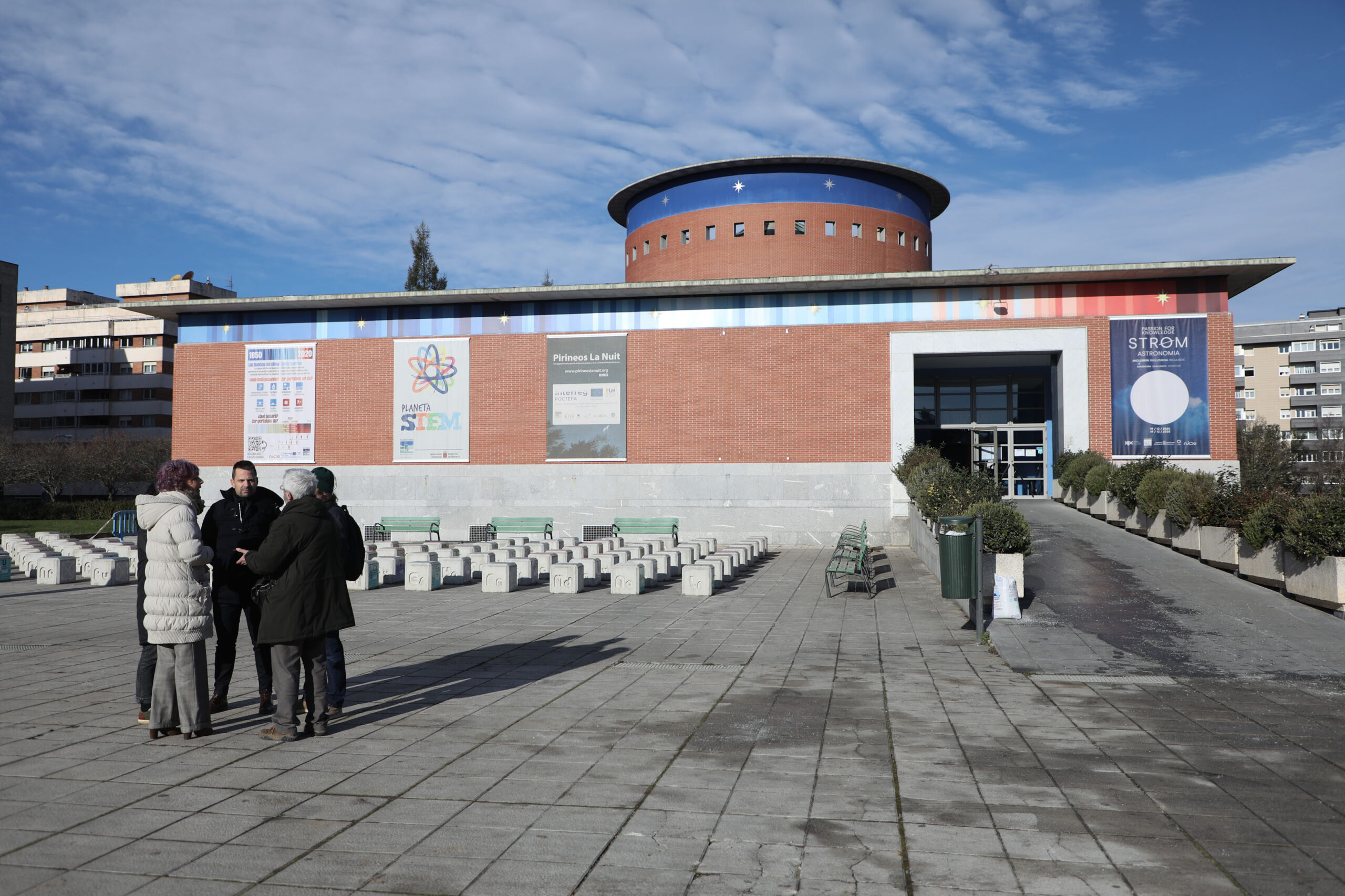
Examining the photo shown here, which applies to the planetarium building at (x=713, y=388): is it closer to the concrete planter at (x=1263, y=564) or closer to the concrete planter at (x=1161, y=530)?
the concrete planter at (x=1161, y=530)

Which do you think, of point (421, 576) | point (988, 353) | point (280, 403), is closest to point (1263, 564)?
point (421, 576)

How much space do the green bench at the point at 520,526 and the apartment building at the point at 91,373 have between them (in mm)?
59481

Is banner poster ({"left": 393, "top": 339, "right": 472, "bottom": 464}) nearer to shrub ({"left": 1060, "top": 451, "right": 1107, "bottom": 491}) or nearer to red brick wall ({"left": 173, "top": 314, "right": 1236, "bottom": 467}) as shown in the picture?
red brick wall ({"left": 173, "top": 314, "right": 1236, "bottom": 467})

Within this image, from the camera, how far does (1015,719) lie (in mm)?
7090

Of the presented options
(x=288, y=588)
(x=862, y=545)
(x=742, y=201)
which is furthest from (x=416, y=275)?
(x=288, y=588)

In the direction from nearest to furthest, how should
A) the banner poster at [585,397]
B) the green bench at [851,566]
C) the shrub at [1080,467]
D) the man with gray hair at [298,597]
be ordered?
1. the man with gray hair at [298,597]
2. the green bench at [851,566]
3. the shrub at [1080,467]
4. the banner poster at [585,397]

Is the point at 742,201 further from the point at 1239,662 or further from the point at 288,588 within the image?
the point at 288,588

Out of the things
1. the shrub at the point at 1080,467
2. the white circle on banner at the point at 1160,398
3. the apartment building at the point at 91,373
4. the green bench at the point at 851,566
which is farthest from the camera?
the apartment building at the point at 91,373

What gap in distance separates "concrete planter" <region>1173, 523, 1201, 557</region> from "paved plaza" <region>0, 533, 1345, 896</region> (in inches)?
298

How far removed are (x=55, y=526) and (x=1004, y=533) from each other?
149 feet

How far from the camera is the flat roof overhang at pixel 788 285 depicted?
27719mm

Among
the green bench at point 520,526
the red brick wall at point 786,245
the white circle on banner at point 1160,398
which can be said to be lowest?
the green bench at point 520,526

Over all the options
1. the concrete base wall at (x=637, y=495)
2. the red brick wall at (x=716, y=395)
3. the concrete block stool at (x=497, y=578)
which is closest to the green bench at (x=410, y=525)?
the concrete base wall at (x=637, y=495)

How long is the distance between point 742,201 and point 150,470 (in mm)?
47057
